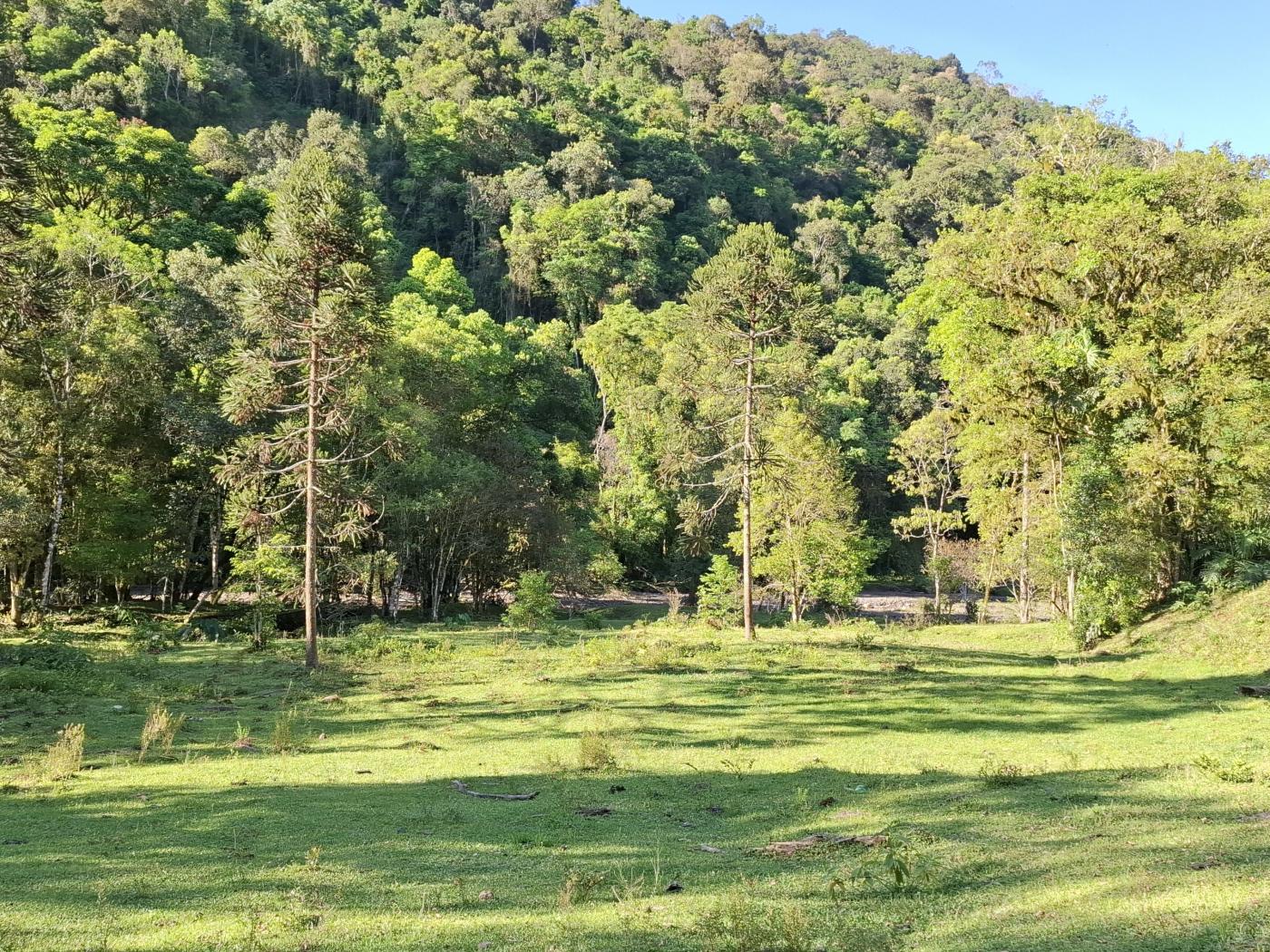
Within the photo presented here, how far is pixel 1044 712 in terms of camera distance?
13836 millimetres

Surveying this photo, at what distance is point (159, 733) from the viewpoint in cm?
1225

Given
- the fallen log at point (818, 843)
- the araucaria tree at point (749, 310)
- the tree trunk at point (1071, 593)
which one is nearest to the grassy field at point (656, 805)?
the fallen log at point (818, 843)

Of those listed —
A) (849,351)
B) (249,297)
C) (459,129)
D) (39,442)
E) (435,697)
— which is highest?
(459,129)

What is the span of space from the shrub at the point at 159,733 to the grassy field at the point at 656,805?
8.7 inches

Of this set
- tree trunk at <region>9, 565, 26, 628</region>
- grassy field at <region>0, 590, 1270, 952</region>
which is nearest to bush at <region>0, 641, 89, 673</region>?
grassy field at <region>0, 590, 1270, 952</region>

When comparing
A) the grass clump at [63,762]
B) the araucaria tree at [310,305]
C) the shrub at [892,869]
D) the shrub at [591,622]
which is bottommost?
the shrub at [591,622]

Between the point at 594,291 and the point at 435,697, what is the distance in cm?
5847

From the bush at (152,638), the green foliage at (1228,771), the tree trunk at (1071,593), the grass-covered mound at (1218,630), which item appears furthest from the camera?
the bush at (152,638)

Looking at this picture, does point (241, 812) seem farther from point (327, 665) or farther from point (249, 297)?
point (249, 297)

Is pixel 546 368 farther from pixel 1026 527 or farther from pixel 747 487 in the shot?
pixel 1026 527

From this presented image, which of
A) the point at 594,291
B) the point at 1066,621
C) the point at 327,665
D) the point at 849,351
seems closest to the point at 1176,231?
the point at 1066,621

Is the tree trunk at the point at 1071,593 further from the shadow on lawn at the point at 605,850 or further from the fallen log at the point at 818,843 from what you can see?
the fallen log at the point at 818,843

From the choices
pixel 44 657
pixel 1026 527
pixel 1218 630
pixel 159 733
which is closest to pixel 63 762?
pixel 159 733

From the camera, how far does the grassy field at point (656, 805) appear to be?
16.4 ft
